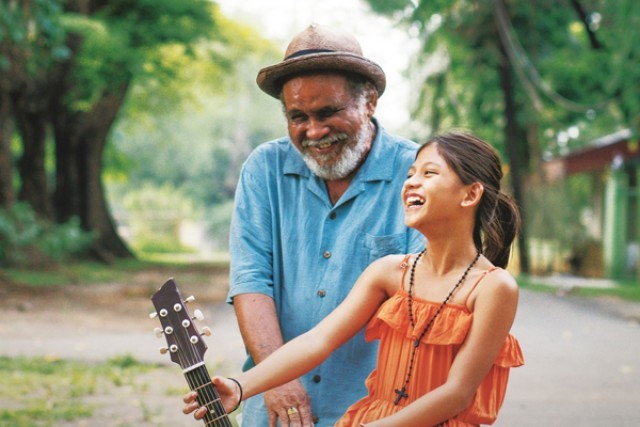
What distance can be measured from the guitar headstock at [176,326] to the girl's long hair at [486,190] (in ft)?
2.64

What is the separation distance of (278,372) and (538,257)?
19.9 metres

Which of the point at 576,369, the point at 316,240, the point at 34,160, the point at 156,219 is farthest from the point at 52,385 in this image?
the point at 156,219

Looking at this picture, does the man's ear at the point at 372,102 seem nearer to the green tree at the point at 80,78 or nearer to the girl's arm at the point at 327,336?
the girl's arm at the point at 327,336

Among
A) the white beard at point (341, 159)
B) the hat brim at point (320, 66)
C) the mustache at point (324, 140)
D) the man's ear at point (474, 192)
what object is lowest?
the man's ear at point (474, 192)

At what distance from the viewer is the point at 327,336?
2734 mm

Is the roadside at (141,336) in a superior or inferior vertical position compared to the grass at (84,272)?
inferior

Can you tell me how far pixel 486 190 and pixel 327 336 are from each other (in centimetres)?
62

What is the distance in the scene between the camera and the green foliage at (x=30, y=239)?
53.3 ft

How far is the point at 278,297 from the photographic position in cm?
330

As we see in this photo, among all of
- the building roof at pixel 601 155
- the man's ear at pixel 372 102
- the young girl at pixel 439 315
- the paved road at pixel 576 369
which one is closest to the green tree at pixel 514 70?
the building roof at pixel 601 155

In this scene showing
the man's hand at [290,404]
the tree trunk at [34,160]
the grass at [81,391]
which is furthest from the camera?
the tree trunk at [34,160]

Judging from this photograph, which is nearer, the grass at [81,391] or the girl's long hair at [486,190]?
the girl's long hair at [486,190]

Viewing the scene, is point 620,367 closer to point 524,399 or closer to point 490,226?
point 524,399

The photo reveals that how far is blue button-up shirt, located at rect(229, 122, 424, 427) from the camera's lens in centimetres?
318
